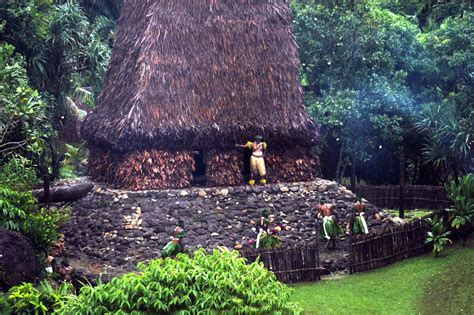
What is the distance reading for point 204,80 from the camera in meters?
17.9

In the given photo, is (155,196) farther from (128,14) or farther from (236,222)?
(128,14)

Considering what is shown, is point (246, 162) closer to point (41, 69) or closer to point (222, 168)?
point (222, 168)

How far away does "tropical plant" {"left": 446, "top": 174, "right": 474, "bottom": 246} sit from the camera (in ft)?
54.2

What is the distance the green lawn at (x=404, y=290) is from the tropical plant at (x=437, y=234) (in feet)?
0.80

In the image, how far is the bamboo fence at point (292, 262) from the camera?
14.4m

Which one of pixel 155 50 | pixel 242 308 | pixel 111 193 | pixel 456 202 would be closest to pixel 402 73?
pixel 456 202

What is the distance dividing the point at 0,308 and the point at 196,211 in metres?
6.56

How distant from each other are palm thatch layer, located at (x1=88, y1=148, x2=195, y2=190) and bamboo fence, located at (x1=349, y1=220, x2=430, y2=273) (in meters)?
4.61

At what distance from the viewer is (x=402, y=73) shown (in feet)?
77.9

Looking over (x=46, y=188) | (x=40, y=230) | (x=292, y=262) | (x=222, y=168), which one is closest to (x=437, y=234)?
(x=292, y=262)

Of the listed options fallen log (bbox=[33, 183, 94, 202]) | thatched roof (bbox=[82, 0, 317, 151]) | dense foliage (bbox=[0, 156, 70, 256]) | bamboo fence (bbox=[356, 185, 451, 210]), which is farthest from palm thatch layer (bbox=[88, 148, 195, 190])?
bamboo fence (bbox=[356, 185, 451, 210])

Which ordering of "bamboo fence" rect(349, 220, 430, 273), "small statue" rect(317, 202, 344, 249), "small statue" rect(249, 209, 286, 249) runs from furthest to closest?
"small statue" rect(317, 202, 344, 249) → "small statue" rect(249, 209, 286, 249) → "bamboo fence" rect(349, 220, 430, 273)

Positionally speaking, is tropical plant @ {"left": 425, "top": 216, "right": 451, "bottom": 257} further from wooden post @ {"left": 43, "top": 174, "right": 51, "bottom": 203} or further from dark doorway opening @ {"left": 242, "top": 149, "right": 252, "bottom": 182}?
wooden post @ {"left": 43, "top": 174, "right": 51, "bottom": 203}

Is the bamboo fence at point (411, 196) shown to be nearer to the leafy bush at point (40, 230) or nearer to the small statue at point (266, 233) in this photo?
the small statue at point (266, 233)
